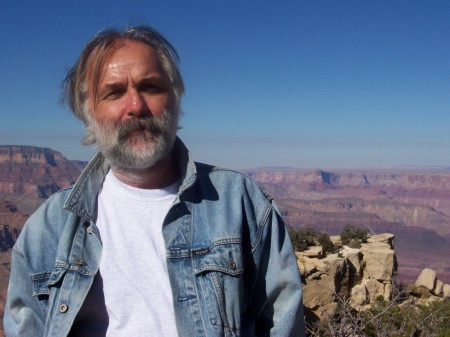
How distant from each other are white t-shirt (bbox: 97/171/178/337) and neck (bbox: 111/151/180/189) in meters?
0.03

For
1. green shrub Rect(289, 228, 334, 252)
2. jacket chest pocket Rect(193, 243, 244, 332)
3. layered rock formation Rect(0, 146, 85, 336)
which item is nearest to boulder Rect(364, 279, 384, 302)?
green shrub Rect(289, 228, 334, 252)

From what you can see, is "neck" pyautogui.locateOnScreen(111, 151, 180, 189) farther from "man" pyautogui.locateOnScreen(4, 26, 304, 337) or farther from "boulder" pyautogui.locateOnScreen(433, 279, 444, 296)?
"boulder" pyautogui.locateOnScreen(433, 279, 444, 296)

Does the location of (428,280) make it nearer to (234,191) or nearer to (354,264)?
(354,264)

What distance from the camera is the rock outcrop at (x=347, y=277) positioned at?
24.1ft

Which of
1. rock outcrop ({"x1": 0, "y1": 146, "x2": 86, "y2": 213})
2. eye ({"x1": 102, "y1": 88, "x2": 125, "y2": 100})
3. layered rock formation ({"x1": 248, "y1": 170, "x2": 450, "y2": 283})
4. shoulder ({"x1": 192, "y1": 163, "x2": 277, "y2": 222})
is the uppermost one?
eye ({"x1": 102, "y1": 88, "x2": 125, "y2": 100})

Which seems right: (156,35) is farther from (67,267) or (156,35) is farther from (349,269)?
(349,269)

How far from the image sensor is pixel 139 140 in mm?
1757

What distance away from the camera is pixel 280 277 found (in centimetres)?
168

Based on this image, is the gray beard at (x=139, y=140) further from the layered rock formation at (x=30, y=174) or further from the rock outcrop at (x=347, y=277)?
the layered rock formation at (x=30, y=174)

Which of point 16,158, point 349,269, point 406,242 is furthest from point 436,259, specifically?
point 16,158

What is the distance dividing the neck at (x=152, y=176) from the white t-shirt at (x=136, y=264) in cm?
3

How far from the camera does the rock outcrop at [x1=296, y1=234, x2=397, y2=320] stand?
24.1 ft

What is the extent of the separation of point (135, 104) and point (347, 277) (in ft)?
25.9

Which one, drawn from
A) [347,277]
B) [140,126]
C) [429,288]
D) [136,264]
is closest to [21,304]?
[136,264]
